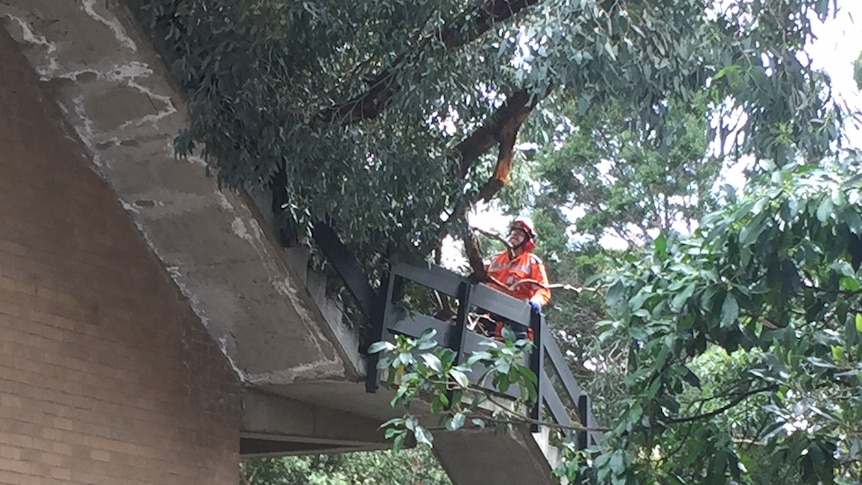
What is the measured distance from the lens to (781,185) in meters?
5.56

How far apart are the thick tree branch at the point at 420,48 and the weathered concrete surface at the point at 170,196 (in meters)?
0.91

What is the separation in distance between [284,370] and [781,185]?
4.30 meters

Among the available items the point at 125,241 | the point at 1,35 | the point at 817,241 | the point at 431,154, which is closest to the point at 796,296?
the point at 817,241

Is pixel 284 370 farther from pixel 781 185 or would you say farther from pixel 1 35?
pixel 781 185

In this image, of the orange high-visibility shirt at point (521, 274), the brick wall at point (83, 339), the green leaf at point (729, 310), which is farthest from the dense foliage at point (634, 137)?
the orange high-visibility shirt at point (521, 274)

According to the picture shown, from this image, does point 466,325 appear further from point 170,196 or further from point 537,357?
point 170,196

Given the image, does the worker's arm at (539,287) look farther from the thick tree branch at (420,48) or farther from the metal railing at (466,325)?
the thick tree branch at (420,48)

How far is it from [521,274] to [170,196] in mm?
3291

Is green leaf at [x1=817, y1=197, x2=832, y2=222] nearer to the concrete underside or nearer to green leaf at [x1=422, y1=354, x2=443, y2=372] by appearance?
green leaf at [x1=422, y1=354, x2=443, y2=372]

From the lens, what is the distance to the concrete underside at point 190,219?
7.41 meters

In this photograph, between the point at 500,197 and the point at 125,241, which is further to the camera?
the point at 500,197

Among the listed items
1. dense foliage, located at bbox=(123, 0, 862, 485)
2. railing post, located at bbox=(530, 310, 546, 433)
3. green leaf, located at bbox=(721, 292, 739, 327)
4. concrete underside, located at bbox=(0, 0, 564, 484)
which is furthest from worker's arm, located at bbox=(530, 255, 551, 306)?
green leaf, located at bbox=(721, 292, 739, 327)

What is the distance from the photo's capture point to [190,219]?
800 cm

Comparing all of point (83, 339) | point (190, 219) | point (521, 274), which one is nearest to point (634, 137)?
point (521, 274)
